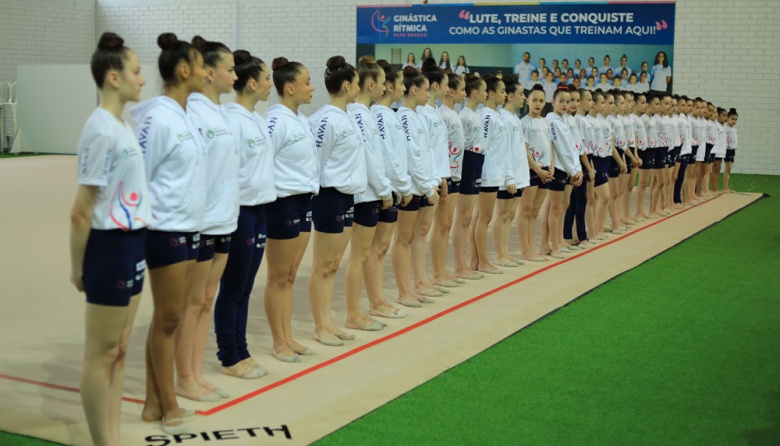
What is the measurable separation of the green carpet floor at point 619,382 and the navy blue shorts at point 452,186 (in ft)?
5.02

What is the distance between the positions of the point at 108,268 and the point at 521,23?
1922 cm

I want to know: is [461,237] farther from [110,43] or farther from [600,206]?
[110,43]

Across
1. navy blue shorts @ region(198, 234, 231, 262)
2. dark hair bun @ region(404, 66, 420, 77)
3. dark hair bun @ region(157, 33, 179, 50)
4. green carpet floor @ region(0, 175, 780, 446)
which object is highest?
Result: dark hair bun @ region(404, 66, 420, 77)

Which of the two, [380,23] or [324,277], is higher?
[380,23]

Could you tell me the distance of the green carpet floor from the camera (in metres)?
4.53

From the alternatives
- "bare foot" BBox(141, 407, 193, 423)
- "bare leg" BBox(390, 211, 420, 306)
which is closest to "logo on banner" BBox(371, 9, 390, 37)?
"bare leg" BBox(390, 211, 420, 306)

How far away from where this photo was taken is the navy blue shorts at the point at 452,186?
8.35m

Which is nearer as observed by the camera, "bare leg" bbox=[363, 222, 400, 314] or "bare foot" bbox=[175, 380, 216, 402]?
"bare foot" bbox=[175, 380, 216, 402]

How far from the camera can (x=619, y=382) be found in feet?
17.9

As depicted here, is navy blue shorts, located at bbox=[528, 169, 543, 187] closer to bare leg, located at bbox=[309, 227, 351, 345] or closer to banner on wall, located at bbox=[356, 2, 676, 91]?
bare leg, located at bbox=[309, 227, 351, 345]

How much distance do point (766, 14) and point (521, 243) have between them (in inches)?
558

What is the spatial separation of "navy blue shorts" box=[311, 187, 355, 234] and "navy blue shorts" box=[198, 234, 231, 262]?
1.25 m

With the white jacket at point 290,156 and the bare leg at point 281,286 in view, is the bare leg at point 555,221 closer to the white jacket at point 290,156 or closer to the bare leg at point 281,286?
the bare leg at point 281,286

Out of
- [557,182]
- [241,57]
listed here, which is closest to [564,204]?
[557,182]
